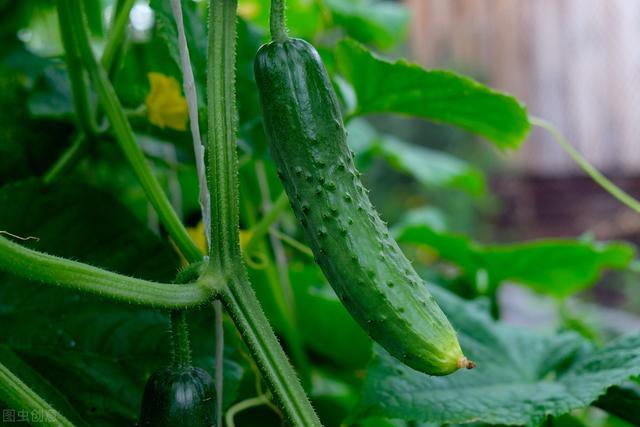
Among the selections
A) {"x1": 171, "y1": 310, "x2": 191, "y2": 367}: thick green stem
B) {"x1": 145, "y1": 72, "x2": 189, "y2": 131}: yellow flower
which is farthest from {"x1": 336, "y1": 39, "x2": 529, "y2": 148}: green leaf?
{"x1": 171, "y1": 310, "x2": 191, "y2": 367}: thick green stem

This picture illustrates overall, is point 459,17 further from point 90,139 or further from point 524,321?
point 90,139

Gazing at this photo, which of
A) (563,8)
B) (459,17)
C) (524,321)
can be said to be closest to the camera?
(524,321)

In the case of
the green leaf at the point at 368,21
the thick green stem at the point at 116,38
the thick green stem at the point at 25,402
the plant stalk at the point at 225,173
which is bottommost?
the thick green stem at the point at 25,402

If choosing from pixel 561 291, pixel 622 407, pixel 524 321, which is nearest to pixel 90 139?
pixel 622 407

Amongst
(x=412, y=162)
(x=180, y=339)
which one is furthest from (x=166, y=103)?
(x=412, y=162)

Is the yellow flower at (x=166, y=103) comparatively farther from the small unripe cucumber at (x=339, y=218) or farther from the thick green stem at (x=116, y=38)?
the small unripe cucumber at (x=339, y=218)

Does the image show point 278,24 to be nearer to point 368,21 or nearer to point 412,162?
point 412,162

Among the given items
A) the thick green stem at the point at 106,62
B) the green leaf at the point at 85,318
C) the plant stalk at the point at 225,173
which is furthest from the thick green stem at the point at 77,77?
the plant stalk at the point at 225,173
